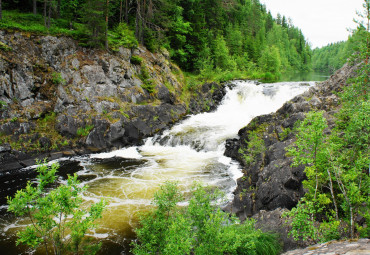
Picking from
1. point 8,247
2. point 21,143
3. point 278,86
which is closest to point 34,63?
point 21,143

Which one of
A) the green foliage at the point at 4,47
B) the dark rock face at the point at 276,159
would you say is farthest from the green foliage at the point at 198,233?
the green foliage at the point at 4,47

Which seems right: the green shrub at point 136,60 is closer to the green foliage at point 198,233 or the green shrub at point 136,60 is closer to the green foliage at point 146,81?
the green foliage at point 146,81

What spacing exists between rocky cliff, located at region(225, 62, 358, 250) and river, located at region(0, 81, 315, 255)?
1.61 meters

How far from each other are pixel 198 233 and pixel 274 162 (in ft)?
19.0

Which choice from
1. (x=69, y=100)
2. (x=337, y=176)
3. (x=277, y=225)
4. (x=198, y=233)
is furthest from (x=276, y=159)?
(x=69, y=100)

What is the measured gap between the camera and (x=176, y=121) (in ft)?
76.5

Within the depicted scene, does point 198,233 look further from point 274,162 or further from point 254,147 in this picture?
point 254,147

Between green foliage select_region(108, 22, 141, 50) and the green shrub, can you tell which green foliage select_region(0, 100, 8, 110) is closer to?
green foliage select_region(108, 22, 141, 50)

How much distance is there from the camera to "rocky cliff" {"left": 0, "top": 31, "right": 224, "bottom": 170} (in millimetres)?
15852

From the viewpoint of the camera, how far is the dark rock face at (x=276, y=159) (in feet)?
26.1

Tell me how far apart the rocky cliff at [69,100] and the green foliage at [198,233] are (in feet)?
43.5

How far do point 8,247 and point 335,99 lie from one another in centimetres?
1562

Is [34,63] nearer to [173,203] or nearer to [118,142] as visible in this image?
[118,142]

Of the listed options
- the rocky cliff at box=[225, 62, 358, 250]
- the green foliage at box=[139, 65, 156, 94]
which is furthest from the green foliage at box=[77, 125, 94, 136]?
the rocky cliff at box=[225, 62, 358, 250]
